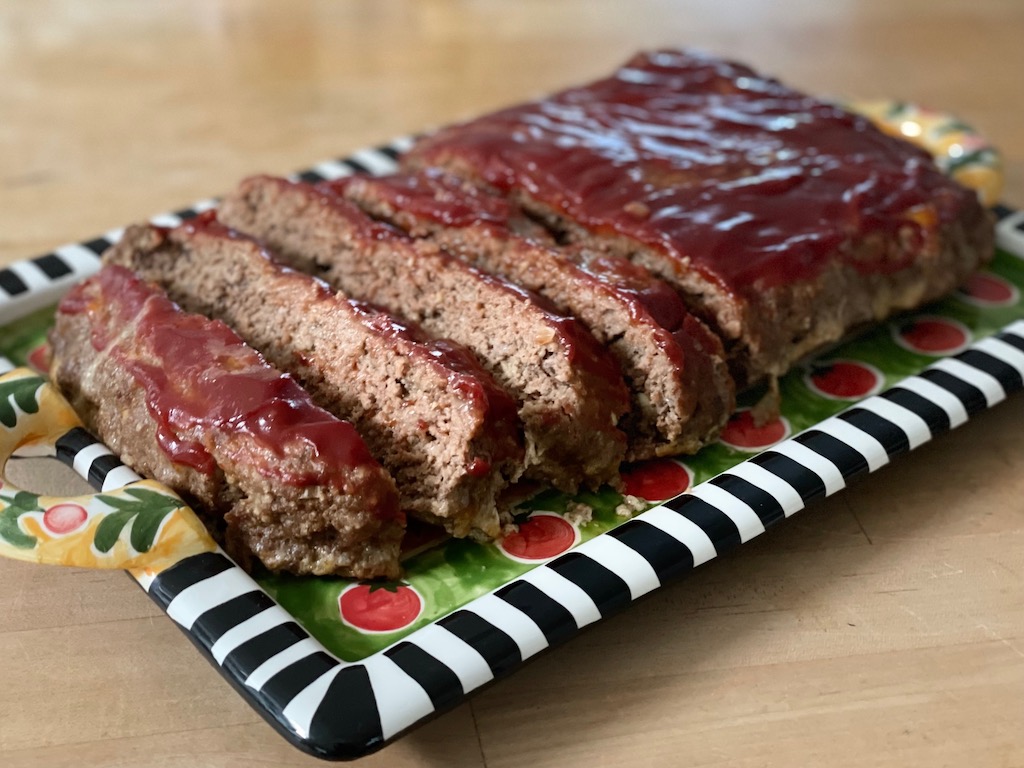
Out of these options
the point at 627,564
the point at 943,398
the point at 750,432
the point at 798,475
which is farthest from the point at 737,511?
the point at 943,398

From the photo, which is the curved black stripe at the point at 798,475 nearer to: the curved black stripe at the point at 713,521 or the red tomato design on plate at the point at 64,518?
the curved black stripe at the point at 713,521

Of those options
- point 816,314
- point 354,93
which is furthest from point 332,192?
point 354,93

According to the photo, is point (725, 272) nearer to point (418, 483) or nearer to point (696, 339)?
point (696, 339)

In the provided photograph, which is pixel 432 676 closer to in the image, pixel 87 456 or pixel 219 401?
pixel 219 401

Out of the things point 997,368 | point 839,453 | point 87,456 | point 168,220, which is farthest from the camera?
point 168,220

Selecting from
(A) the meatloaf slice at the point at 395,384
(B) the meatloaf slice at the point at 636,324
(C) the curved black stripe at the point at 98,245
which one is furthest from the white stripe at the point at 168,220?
(B) the meatloaf slice at the point at 636,324

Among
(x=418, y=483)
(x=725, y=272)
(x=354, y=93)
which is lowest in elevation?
(x=354, y=93)
